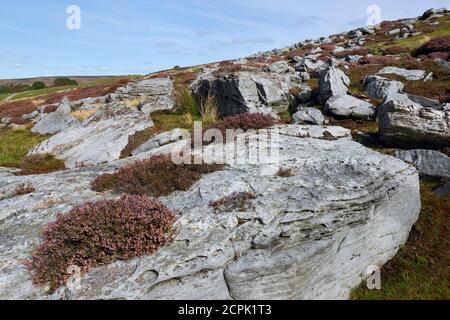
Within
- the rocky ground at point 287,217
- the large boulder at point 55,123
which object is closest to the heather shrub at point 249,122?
the rocky ground at point 287,217

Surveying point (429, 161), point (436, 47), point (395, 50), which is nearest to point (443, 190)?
point (429, 161)

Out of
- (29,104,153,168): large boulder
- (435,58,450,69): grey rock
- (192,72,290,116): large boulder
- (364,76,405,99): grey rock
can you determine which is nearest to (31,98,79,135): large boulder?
(29,104,153,168): large boulder

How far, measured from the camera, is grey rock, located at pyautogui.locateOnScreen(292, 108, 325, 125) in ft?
69.3

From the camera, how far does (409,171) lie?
12031 mm

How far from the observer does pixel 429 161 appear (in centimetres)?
1568

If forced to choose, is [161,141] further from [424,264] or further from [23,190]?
[424,264]

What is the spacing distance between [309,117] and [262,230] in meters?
13.9

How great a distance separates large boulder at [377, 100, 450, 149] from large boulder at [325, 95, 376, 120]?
505cm

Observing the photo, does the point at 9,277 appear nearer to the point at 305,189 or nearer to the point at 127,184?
the point at 127,184

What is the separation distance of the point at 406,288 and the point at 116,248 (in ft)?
26.9

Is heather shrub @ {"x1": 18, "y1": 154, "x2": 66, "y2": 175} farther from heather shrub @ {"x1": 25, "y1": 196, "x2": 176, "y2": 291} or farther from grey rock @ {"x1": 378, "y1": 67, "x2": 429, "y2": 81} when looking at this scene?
grey rock @ {"x1": 378, "y1": 67, "x2": 429, "y2": 81}

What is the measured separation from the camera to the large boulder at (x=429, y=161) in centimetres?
1541

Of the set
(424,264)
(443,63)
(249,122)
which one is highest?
(443,63)
